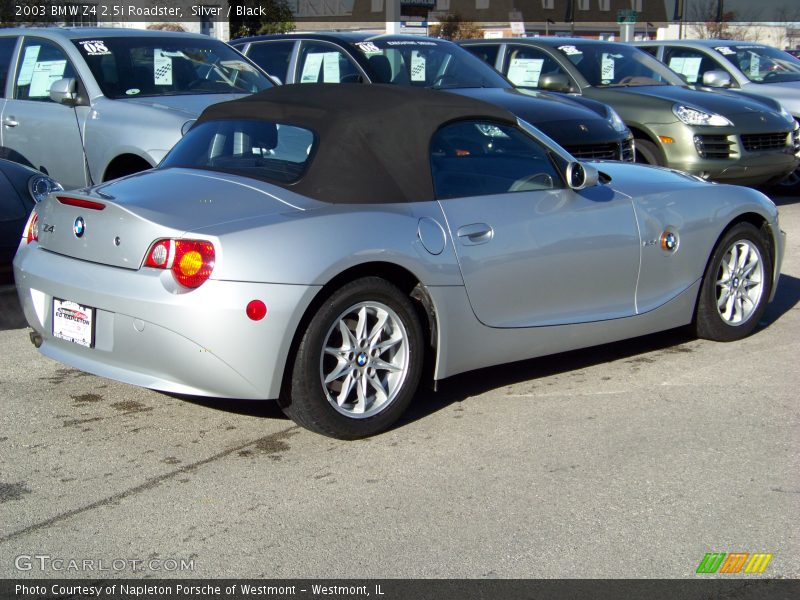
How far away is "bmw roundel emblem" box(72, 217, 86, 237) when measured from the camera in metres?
4.72

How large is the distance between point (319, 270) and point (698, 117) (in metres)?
7.70

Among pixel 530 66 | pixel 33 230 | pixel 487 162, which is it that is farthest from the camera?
pixel 530 66

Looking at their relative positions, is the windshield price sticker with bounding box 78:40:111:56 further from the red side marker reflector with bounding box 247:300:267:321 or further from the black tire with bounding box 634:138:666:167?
the black tire with bounding box 634:138:666:167

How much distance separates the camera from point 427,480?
4230 millimetres

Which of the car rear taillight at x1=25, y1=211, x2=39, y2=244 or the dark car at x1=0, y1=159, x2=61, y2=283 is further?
the dark car at x1=0, y1=159, x2=61, y2=283

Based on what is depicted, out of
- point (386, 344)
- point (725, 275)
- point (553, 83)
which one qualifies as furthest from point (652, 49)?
point (386, 344)

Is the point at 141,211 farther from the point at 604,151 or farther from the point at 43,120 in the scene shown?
the point at 604,151

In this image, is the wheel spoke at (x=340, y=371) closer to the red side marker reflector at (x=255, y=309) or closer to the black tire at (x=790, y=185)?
the red side marker reflector at (x=255, y=309)

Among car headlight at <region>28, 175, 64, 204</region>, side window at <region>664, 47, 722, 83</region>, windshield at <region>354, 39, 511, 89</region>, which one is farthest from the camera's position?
side window at <region>664, 47, 722, 83</region>

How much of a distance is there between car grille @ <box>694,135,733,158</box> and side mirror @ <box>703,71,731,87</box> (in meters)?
1.98

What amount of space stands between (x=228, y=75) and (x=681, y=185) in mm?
4298

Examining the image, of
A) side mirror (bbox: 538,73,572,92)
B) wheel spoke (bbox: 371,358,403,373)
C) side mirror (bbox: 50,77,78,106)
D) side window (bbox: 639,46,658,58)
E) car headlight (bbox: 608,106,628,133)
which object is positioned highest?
side window (bbox: 639,46,658,58)

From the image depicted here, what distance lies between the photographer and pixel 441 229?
4.88 m

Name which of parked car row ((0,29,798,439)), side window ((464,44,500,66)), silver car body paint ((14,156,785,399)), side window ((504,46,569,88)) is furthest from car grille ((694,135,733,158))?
silver car body paint ((14,156,785,399))
